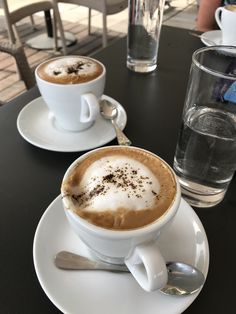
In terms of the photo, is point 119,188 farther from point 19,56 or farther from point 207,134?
point 19,56

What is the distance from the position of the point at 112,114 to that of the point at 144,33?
0.31 metres

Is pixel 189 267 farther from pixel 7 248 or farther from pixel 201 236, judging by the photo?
pixel 7 248

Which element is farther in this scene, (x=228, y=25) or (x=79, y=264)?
(x=228, y=25)

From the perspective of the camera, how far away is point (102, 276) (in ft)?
1.23

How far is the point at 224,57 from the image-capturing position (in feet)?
1.83

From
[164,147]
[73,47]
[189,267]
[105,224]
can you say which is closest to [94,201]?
[105,224]

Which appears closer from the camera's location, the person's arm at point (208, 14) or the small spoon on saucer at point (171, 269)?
the small spoon on saucer at point (171, 269)

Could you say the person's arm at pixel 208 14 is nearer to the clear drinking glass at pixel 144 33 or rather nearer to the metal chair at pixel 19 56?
the clear drinking glass at pixel 144 33

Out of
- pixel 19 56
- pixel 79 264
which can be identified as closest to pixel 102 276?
pixel 79 264

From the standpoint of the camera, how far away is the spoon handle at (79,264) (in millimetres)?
380

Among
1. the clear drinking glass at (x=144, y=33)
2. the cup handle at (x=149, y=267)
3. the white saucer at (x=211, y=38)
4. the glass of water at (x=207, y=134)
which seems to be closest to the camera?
the cup handle at (x=149, y=267)

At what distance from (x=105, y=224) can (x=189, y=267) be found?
0.40 ft

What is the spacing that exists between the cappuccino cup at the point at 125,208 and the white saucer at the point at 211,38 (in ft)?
2.14

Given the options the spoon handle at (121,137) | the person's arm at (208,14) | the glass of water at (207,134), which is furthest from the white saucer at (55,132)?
the person's arm at (208,14)
